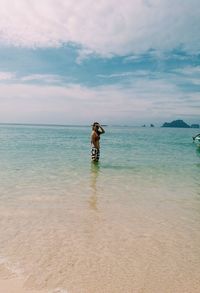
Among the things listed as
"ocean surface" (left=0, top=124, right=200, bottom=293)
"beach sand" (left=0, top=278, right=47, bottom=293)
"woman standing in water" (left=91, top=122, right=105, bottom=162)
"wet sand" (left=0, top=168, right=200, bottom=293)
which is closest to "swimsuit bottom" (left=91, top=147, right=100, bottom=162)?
"woman standing in water" (left=91, top=122, right=105, bottom=162)

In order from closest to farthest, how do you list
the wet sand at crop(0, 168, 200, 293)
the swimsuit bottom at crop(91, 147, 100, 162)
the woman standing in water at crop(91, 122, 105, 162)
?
the wet sand at crop(0, 168, 200, 293) < the woman standing in water at crop(91, 122, 105, 162) < the swimsuit bottom at crop(91, 147, 100, 162)

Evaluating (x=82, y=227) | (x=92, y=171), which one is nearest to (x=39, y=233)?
(x=82, y=227)

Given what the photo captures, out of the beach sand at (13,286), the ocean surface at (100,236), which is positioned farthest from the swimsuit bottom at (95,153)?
the beach sand at (13,286)

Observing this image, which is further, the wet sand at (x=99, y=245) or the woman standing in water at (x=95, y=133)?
the woman standing in water at (x=95, y=133)

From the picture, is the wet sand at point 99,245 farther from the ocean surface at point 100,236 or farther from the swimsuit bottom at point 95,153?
the swimsuit bottom at point 95,153

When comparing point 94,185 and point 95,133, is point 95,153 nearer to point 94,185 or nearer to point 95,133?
point 95,133

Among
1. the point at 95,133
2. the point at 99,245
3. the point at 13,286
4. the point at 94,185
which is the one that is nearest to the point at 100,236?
the point at 99,245

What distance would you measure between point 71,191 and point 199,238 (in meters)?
5.91

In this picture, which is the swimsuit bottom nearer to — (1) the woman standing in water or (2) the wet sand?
(1) the woman standing in water

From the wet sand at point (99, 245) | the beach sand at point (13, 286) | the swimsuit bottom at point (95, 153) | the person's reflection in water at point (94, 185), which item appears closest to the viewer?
the beach sand at point (13, 286)

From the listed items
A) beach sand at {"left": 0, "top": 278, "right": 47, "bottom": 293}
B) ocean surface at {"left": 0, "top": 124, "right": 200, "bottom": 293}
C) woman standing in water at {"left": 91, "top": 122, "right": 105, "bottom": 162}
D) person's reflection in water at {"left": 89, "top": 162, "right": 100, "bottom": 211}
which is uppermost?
woman standing in water at {"left": 91, "top": 122, "right": 105, "bottom": 162}

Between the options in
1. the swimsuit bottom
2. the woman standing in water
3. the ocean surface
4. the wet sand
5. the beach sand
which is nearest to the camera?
the beach sand

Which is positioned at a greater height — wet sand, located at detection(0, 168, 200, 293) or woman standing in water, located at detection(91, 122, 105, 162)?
woman standing in water, located at detection(91, 122, 105, 162)

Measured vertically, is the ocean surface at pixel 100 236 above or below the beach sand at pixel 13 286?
→ below
